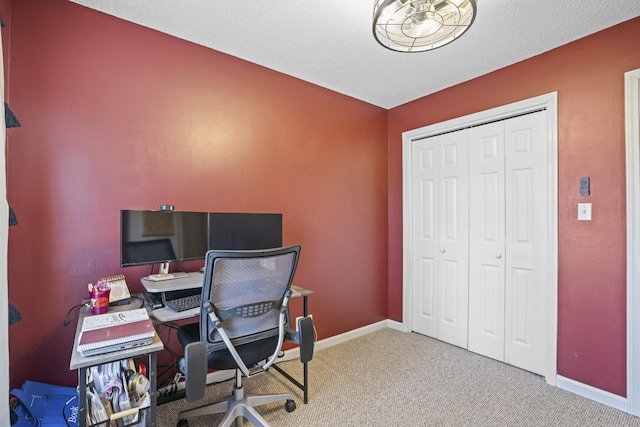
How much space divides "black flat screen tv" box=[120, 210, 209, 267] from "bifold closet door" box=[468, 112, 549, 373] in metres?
2.27

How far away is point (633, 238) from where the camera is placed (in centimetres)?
192

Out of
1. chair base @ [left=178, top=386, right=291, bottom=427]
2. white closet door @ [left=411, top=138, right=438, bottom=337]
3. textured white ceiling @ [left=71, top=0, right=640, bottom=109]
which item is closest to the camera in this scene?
chair base @ [left=178, top=386, right=291, bottom=427]

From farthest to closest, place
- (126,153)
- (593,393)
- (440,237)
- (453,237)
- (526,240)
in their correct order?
(440,237) < (453,237) < (526,240) < (593,393) < (126,153)

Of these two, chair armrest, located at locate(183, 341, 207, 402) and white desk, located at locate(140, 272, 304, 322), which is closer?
chair armrest, located at locate(183, 341, 207, 402)

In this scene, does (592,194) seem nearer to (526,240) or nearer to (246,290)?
(526,240)

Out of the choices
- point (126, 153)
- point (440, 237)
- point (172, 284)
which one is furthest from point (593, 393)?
point (126, 153)

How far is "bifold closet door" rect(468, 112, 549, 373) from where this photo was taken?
236cm

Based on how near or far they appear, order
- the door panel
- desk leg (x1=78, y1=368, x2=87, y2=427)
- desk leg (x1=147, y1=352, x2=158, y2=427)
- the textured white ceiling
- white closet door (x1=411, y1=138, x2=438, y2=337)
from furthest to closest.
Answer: white closet door (x1=411, y1=138, x2=438, y2=337)
the door panel
the textured white ceiling
desk leg (x1=147, y1=352, x2=158, y2=427)
desk leg (x1=78, y1=368, x2=87, y2=427)

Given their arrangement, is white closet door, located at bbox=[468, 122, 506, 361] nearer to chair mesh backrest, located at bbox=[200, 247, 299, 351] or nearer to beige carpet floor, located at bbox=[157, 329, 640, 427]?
beige carpet floor, located at bbox=[157, 329, 640, 427]

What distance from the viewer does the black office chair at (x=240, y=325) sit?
1396 millimetres

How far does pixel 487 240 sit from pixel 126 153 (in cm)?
281

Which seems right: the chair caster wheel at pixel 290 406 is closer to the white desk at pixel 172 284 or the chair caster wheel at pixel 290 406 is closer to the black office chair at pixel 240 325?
the black office chair at pixel 240 325

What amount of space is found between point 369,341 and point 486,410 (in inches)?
48.2

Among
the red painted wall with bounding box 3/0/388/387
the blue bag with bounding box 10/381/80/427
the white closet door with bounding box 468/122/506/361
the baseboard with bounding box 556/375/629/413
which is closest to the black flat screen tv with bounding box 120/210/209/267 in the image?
the red painted wall with bounding box 3/0/388/387
